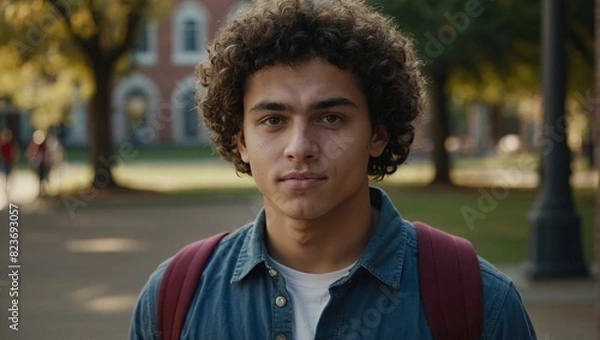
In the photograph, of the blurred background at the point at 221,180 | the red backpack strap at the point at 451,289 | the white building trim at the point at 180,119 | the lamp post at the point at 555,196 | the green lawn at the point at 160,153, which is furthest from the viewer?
the white building trim at the point at 180,119

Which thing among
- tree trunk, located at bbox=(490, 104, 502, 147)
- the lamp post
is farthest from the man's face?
tree trunk, located at bbox=(490, 104, 502, 147)

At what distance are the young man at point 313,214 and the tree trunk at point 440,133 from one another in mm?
27906

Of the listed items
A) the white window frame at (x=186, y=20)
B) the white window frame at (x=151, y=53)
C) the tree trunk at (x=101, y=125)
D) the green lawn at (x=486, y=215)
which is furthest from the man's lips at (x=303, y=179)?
the white window frame at (x=151, y=53)

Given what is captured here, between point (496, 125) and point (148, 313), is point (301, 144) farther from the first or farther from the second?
point (496, 125)

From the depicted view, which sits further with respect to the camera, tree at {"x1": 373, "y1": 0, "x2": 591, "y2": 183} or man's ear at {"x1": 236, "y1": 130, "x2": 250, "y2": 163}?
tree at {"x1": 373, "y1": 0, "x2": 591, "y2": 183}

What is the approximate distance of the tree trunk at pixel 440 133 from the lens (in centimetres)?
3086

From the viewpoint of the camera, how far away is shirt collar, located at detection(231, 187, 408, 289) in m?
2.56

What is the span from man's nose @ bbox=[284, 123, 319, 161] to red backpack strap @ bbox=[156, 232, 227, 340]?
35 centimetres

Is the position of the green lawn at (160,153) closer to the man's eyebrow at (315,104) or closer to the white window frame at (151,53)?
the white window frame at (151,53)

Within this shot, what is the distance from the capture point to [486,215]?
2183 cm

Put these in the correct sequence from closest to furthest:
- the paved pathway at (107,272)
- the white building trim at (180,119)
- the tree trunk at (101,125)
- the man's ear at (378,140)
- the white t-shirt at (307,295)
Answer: the white t-shirt at (307,295) < the man's ear at (378,140) < the paved pathway at (107,272) < the tree trunk at (101,125) < the white building trim at (180,119)

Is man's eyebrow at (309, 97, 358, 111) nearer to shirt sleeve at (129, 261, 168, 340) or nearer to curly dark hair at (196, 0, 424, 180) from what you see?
curly dark hair at (196, 0, 424, 180)

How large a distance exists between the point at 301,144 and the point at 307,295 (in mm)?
356

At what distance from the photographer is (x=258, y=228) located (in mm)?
2721
